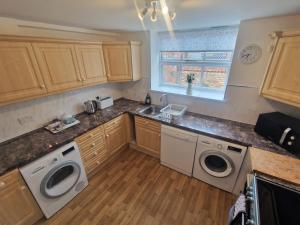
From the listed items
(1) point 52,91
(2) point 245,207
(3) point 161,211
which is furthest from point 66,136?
(2) point 245,207

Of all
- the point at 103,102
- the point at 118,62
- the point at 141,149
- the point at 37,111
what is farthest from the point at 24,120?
the point at 141,149

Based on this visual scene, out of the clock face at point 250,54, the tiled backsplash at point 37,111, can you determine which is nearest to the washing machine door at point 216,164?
the clock face at point 250,54

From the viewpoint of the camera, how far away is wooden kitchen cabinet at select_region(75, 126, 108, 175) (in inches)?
77.5

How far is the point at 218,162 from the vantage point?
2.01 metres

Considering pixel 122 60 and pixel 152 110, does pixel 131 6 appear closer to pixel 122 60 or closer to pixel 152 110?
pixel 122 60

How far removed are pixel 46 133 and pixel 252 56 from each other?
2807mm

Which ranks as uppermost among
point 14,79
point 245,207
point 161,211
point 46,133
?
point 14,79

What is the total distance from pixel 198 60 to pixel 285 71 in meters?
1.27

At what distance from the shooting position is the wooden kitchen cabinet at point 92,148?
1967 mm

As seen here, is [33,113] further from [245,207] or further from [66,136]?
[245,207]

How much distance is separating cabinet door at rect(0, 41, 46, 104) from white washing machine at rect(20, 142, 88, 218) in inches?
28.8

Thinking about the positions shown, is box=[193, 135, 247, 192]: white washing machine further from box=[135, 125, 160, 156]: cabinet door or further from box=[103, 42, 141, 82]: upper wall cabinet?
box=[103, 42, 141, 82]: upper wall cabinet

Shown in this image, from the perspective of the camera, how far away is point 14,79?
148cm

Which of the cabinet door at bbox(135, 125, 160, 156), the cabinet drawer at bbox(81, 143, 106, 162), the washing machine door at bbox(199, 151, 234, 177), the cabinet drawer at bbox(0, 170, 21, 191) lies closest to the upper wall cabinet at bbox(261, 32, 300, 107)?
the washing machine door at bbox(199, 151, 234, 177)
